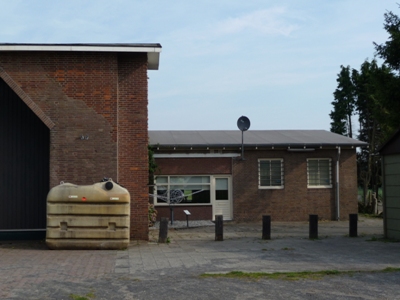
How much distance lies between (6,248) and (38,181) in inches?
114

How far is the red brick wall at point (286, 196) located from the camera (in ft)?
89.5

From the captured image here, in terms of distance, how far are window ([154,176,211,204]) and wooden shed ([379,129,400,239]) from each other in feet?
34.9

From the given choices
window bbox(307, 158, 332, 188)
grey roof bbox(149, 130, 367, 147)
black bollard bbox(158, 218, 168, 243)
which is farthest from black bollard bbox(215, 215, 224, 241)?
window bbox(307, 158, 332, 188)

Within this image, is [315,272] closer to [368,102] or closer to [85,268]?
[85,268]

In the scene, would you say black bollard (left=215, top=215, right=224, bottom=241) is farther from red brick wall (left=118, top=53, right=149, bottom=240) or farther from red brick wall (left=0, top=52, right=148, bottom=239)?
red brick wall (left=0, top=52, right=148, bottom=239)

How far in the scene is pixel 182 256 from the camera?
14211 mm

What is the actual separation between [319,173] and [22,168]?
48.8 ft

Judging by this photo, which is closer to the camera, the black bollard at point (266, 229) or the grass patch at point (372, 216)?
the black bollard at point (266, 229)

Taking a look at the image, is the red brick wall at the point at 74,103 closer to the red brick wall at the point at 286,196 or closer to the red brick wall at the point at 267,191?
the red brick wall at the point at 267,191

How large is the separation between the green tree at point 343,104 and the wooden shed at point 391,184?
31.1 meters

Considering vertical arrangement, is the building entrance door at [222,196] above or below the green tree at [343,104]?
below

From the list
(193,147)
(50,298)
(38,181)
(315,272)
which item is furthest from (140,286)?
A: (193,147)

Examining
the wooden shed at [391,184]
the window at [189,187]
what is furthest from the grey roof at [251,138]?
the wooden shed at [391,184]

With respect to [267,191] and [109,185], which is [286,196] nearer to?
[267,191]
